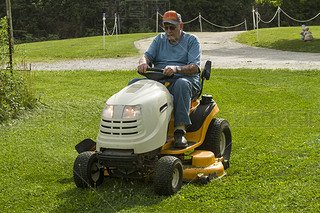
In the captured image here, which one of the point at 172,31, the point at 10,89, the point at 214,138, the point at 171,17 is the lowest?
the point at 214,138

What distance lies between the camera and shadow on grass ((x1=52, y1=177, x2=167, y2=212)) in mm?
4121

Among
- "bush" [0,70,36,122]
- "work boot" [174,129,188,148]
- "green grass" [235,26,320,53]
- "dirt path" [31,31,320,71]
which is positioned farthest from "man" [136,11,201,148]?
"green grass" [235,26,320,53]

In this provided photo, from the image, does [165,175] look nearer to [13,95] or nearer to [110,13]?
[13,95]

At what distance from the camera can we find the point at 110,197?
4312 millimetres

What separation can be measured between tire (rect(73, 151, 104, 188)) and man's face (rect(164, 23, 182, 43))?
1523mm

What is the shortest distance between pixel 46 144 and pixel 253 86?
18.2 feet

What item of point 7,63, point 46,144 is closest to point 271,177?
point 46,144

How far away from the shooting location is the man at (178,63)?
4.68 metres

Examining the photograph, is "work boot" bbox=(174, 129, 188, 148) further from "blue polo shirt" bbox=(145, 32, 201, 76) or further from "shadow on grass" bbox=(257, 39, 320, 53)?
"shadow on grass" bbox=(257, 39, 320, 53)

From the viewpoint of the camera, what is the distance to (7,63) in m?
7.84

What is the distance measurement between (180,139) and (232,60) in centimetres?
1178

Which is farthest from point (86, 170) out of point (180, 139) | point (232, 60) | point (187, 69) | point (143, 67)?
point (232, 60)

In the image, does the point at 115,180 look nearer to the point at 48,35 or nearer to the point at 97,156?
the point at 97,156

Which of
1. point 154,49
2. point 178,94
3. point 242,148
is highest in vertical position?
point 154,49
